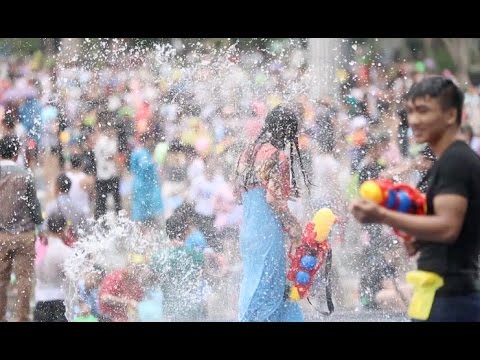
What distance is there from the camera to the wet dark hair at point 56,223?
6.66 meters

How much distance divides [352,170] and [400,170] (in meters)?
0.33

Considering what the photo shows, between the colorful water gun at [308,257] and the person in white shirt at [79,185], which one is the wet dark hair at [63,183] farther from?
the colorful water gun at [308,257]

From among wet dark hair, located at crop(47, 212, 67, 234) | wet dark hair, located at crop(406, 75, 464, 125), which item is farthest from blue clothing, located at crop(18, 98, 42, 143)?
wet dark hair, located at crop(406, 75, 464, 125)

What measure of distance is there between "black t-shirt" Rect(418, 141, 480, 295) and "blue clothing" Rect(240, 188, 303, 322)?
2257 millimetres

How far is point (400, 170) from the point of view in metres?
6.85

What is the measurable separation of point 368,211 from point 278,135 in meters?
2.89

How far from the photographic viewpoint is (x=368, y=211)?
3.33m

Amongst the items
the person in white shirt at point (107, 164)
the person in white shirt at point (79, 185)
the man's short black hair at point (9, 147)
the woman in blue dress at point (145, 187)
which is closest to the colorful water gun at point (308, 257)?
the woman in blue dress at point (145, 187)

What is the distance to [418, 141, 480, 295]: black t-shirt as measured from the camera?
134 inches

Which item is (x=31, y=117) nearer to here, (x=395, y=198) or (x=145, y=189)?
(x=145, y=189)

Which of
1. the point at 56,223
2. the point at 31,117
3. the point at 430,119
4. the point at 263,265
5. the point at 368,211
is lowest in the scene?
the point at 263,265

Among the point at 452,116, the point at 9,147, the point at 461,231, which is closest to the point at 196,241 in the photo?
the point at 9,147

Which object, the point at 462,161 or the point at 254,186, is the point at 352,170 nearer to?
the point at 254,186
